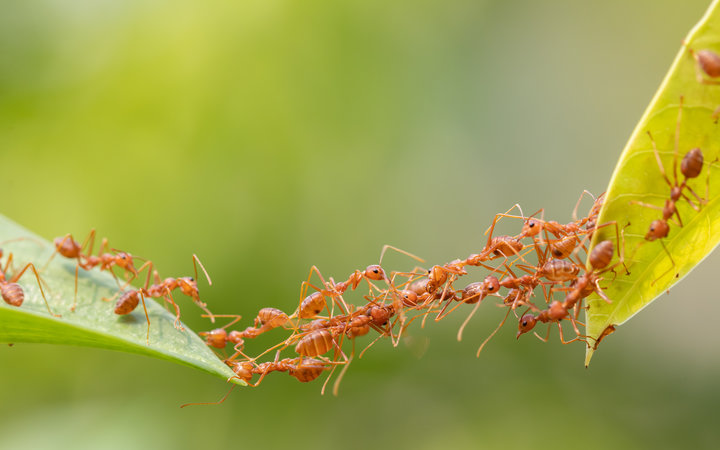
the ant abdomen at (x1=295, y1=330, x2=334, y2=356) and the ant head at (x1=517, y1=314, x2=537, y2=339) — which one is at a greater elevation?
the ant head at (x1=517, y1=314, x2=537, y2=339)

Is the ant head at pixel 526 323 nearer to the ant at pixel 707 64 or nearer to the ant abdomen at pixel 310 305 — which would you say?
the ant abdomen at pixel 310 305

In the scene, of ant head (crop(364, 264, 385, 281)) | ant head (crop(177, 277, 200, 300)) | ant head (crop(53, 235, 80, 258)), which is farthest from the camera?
ant head (crop(177, 277, 200, 300))

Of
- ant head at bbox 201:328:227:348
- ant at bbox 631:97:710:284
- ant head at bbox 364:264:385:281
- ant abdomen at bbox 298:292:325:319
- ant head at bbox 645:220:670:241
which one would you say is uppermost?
ant at bbox 631:97:710:284

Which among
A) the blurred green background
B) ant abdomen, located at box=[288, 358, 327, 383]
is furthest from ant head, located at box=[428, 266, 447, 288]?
the blurred green background

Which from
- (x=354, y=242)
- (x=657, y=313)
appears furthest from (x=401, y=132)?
(x=657, y=313)

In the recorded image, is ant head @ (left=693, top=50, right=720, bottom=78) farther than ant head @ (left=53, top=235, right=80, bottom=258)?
No

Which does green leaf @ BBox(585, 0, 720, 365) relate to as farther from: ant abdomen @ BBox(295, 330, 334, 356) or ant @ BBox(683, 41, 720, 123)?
ant abdomen @ BBox(295, 330, 334, 356)

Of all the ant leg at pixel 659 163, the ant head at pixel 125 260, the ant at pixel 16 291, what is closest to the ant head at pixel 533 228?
the ant leg at pixel 659 163
